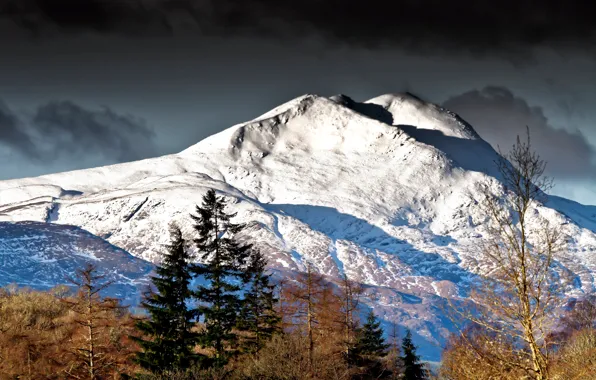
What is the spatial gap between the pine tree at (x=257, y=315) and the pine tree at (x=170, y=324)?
719cm

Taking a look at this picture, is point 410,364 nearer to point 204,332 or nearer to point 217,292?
point 204,332

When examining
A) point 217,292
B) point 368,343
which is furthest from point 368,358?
point 217,292

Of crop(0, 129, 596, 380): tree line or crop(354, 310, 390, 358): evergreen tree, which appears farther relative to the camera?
crop(354, 310, 390, 358): evergreen tree

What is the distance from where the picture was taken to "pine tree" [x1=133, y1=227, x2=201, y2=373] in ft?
149

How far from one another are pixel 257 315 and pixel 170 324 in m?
10.4

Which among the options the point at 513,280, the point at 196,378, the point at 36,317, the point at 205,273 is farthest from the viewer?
the point at 36,317

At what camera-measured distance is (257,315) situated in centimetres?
5519

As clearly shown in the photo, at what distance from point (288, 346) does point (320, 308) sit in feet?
17.6

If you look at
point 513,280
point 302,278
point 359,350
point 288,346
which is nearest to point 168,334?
point 288,346

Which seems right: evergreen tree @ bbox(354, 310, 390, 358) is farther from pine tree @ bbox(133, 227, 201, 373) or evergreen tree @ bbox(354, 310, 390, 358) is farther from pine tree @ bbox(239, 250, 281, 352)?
pine tree @ bbox(133, 227, 201, 373)

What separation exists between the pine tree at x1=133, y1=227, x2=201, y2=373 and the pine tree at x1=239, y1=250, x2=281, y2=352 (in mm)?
7189

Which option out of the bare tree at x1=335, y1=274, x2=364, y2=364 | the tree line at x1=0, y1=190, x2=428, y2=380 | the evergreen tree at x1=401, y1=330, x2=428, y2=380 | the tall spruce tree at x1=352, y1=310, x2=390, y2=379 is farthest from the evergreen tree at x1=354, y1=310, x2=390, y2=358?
the evergreen tree at x1=401, y1=330, x2=428, y2=380

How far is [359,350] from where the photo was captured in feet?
203

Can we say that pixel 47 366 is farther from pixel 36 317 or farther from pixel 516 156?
pixel 516 156
